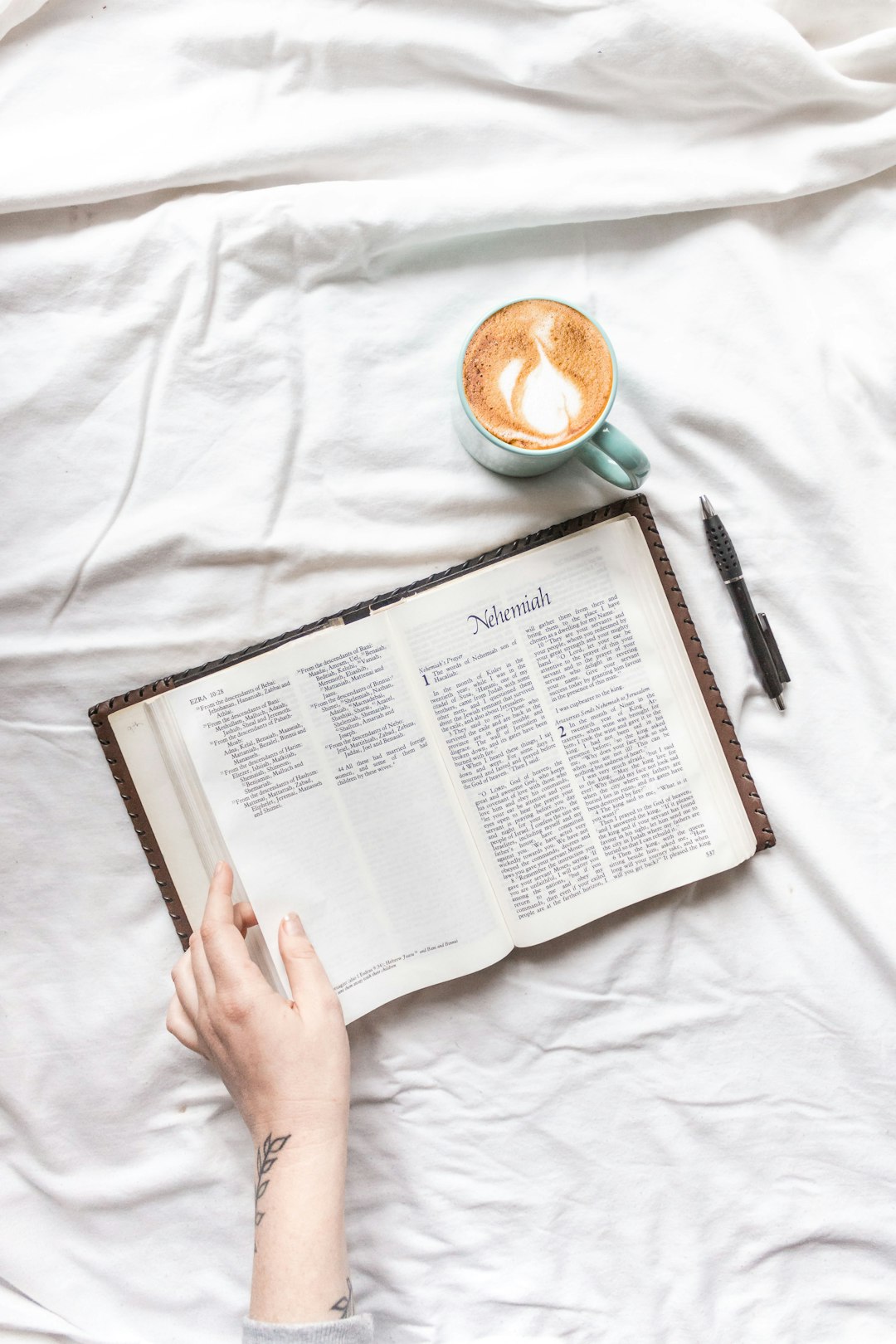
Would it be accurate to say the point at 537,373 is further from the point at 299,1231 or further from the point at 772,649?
the point at 299,1231

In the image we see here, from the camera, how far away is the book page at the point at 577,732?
2.33 ft

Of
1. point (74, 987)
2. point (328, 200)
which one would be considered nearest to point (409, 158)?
point (328, 200)

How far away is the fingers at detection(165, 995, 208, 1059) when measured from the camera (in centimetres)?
67

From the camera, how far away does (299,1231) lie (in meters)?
0.63

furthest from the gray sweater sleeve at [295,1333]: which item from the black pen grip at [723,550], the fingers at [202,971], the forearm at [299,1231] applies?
the black pen grip at [723,550]

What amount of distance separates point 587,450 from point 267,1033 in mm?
471

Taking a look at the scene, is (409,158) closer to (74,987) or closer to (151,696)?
(151,696)

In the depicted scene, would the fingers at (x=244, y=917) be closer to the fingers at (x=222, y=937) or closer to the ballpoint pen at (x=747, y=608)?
the fingers at (x=222, y=937)

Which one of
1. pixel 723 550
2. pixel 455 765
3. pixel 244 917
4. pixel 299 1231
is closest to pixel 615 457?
pixel 723 550

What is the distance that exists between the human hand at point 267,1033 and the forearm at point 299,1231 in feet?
0.04

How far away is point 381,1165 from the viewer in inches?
28.4

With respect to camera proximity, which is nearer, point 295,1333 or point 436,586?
point 295,1333

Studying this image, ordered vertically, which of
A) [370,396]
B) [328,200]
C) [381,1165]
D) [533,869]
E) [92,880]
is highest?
[328,200]

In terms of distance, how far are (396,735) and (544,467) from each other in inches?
9.2
